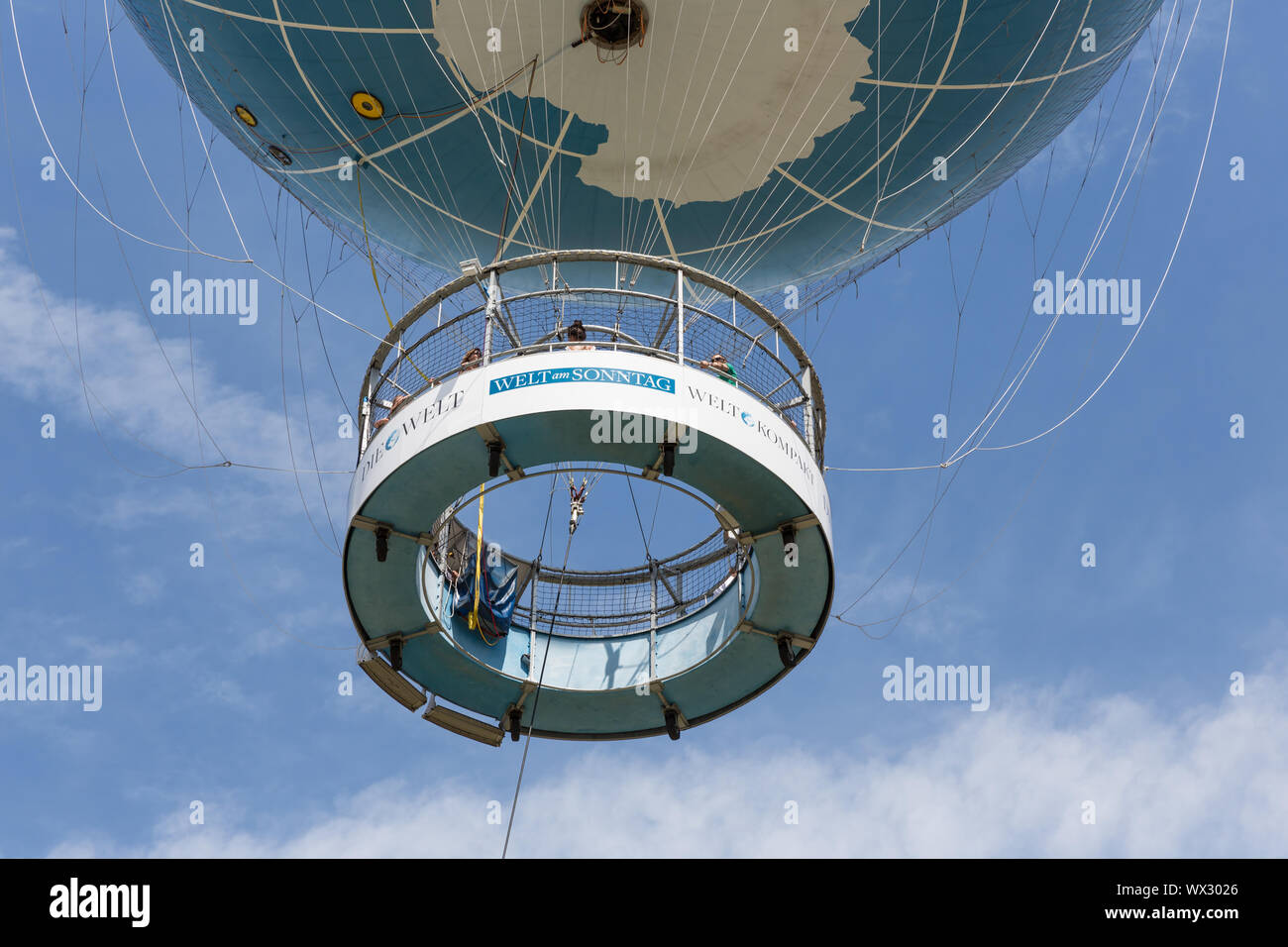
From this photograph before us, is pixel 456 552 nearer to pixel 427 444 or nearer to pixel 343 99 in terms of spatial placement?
pixel 427 444

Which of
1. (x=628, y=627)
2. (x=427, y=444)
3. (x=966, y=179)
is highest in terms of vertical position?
(x=966, y=179)

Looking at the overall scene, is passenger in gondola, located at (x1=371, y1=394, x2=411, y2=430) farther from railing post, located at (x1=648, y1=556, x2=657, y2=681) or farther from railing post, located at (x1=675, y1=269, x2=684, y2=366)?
railing post, located at (x1=648, y1=556, x2=657, y2=681)

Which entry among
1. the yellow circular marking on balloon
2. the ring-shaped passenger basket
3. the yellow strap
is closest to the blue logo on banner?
the ring-shaped passenger basket

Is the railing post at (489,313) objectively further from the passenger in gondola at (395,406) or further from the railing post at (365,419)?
the railing post at (365,419)

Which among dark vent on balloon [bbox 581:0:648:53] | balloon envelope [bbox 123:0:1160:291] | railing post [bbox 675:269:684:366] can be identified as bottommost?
railing post [bbox 675:269:684:366]

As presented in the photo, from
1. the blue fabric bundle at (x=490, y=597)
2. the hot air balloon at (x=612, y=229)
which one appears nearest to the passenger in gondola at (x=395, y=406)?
the hot air balloon at (x=612, y=229)

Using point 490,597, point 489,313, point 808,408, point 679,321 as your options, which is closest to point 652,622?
point 490,597

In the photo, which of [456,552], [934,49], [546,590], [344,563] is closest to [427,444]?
[344,563]

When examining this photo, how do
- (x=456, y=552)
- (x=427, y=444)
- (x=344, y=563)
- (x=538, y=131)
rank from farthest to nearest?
(x=538, y=131), (x=456, y=552), (x=344, y=563), (x=427, y=444)
